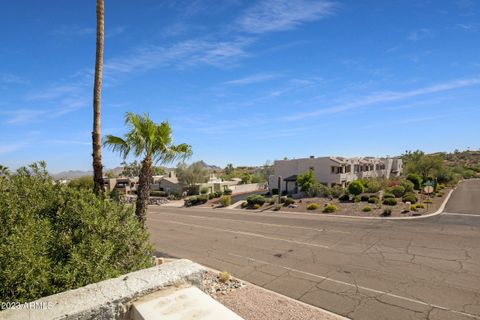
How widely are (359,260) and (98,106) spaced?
13342 millimetres

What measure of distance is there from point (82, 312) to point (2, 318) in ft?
3.09

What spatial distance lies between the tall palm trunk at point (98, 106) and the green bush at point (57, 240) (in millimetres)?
3087

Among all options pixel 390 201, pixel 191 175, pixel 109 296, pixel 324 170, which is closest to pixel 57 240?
pixel 109 296

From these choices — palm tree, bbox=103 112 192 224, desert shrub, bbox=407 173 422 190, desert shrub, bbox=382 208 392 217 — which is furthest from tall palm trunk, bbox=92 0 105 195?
desert shrub, bbox=407 173 422 190

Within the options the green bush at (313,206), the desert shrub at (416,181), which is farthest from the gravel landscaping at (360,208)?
the desert shrub at (416,181)

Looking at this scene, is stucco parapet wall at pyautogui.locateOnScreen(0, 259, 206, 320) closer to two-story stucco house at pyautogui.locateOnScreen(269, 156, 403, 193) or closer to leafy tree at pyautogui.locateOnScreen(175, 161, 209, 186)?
two-story stucco house at pyautogui.locateOnScreen(269, 156, 403, 193)

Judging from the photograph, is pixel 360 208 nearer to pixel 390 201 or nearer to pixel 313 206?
pixel 390 201

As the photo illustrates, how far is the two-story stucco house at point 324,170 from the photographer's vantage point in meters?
53.0

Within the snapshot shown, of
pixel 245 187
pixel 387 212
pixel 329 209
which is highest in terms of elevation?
pixel 245 187

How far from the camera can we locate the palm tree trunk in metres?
12.6

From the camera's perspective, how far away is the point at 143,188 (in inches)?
504

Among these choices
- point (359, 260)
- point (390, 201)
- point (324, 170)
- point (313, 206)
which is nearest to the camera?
point (359, 260)

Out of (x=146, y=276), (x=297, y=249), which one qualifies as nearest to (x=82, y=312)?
(x=146, y=276)

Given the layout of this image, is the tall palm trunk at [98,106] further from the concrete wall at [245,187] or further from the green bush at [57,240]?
the concrete wall at [245,187]
